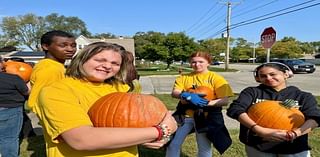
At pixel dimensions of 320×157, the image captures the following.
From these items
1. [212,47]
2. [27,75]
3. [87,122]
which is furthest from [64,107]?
[212,47]

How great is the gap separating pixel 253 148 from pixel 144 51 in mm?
45960

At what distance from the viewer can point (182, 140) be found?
4.37 m

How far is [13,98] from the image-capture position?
180 inches

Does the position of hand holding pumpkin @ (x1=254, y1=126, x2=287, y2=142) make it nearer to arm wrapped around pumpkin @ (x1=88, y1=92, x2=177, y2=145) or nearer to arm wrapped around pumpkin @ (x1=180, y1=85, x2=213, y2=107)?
arm wrapped around pumpkin @ (x1=180, y1=85, x2=213, y2=107)

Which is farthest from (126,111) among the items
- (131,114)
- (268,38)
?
(268,38)

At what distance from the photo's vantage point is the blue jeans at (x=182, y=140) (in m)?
4.31

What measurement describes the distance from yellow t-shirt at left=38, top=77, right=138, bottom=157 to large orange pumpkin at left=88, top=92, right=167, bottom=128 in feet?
0.24

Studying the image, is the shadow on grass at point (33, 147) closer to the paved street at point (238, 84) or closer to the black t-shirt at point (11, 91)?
the black t-shirt at point (11, 91)

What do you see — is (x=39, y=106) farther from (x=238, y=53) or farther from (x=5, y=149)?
(x=238, y=53)

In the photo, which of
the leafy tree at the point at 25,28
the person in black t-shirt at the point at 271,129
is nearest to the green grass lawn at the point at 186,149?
the person in black t-shirt at the point at 271,129

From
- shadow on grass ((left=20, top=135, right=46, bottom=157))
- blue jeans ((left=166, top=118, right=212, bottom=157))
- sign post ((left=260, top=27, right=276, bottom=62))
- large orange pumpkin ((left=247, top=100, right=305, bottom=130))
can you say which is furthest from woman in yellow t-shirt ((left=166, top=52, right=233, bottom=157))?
sign post ((left=260, top=27, right=276, bottom=62))

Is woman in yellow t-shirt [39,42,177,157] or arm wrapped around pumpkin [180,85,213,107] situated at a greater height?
woman in yellow t-shirt [39,42,177,157]

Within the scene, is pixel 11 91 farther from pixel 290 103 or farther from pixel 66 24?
pixel 66 24

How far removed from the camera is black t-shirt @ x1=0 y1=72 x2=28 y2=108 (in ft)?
14.7
